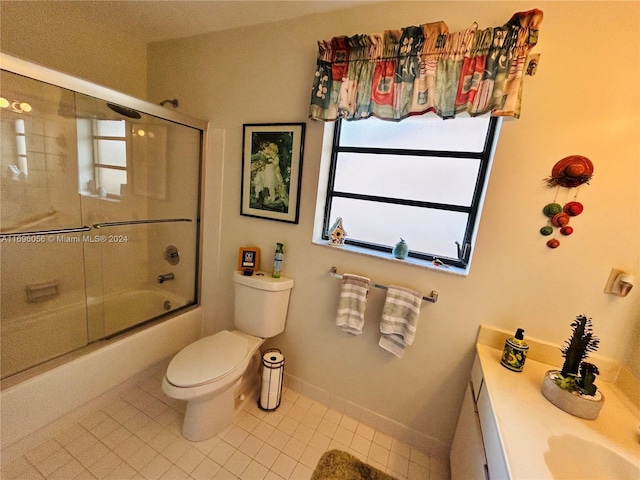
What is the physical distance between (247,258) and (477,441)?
4.91ft

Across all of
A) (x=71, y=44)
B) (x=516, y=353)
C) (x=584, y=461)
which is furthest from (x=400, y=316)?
(x=71, y=44)

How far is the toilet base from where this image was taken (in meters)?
1.37

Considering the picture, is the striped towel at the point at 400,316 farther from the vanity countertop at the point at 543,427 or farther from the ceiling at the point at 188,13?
the ceiling at the point at 188,13

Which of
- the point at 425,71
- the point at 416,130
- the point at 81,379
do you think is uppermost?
the point at 425,71

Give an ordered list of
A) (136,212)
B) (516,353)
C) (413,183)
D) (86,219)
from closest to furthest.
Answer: (516,353) → (413,183) → (86,219) → (136,212)

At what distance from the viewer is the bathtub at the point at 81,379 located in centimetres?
115

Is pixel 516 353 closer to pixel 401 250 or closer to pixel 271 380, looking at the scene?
pixel 401 250

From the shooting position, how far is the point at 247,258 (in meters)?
1.72

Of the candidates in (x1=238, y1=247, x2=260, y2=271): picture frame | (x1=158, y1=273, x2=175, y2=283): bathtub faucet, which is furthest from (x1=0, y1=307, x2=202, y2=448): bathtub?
(x1=238, y1=247, x2=260, y2=271): picture frame

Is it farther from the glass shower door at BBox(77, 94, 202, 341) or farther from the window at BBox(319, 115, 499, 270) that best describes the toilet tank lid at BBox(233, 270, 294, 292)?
the glass shower door at BBox(77, 94, 202, 341)

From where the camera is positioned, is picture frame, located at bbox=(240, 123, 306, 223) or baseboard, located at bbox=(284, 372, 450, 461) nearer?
baseboard, located at bbox=(284, 372, 450, 461)

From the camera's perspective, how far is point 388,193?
5.03 feet

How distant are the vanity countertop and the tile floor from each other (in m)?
0.78

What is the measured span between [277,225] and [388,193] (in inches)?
29.5
